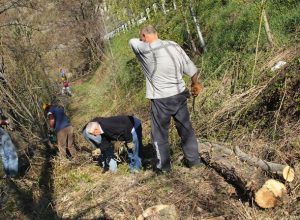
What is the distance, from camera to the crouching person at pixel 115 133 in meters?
5.81

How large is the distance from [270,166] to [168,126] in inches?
53.6

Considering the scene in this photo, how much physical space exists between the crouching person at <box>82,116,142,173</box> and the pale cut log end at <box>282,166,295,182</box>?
233 cm

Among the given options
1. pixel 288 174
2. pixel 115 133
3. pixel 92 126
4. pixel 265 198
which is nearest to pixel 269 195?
pixel 265 198

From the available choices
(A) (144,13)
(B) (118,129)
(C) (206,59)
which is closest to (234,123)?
(B) (118,129)

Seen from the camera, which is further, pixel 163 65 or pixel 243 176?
pixel 163 65

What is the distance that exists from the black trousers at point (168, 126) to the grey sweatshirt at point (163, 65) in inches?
4.0

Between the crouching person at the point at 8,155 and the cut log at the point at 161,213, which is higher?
the crouching person at the point at 8,155

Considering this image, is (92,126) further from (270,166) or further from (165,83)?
(270,166)

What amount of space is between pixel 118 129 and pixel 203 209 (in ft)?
6.53

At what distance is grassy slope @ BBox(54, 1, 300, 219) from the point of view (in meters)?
4.53

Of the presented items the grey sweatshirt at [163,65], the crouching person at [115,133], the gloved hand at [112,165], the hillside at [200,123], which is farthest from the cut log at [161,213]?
the gloved hand at [112,165]

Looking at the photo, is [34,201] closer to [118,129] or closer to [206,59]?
[118,129]

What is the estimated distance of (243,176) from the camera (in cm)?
443

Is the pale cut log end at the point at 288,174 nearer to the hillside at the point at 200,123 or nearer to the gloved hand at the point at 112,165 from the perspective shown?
the hillside at the point at 200,123
